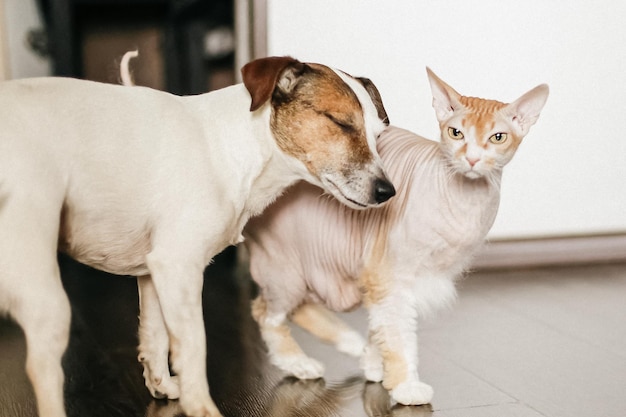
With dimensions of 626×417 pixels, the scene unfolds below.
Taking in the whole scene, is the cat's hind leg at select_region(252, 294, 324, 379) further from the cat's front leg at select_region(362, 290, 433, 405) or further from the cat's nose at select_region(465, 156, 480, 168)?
the cat's nose at select_region(465, 156, 480, 168)

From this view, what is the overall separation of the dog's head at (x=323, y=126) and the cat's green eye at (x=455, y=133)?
0.17m

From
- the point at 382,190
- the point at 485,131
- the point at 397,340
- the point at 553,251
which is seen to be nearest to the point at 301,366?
the point at 397,340

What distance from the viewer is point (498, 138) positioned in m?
1.51

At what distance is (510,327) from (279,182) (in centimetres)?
96

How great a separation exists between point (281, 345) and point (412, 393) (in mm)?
367

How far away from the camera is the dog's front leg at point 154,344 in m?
1.57

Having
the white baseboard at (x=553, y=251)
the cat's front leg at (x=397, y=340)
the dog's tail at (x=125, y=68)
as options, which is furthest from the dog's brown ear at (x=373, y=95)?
the white baseboard at (x=553, y=251)

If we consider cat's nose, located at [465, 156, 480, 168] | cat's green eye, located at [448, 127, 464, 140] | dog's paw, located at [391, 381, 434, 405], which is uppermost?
cat's green eye, located at [448, 127, 464, 140]

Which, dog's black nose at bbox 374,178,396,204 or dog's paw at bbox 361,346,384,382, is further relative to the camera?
dog's paw at bbox 361,346,384,382

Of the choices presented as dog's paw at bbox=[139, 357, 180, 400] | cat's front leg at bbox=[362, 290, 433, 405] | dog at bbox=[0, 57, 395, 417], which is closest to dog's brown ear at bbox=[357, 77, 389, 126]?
dog at bbox=[0, 57, 395, 417]

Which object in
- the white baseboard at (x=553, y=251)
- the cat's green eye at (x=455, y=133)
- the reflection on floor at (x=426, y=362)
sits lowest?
the white baseboard at (x=553, y=251)

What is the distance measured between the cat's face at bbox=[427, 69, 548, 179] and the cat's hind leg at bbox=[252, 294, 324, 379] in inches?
21.5

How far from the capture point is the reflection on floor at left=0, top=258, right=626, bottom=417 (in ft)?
5.03

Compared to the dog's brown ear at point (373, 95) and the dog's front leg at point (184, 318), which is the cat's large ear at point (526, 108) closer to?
the dog's brown ear at point (373, 95)
